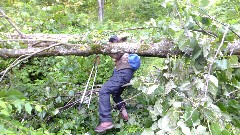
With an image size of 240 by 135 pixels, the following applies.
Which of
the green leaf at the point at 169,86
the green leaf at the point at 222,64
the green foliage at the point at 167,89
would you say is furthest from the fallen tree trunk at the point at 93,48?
the green leaf at the point at 222,64

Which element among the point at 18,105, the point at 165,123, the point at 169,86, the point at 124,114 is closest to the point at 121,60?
the point at 124,114

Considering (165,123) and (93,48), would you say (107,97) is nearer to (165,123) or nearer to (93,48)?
(93,48)

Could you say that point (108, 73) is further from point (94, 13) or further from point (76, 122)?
point (94, 13)

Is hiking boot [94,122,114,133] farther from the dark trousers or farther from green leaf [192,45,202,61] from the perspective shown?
green leaf [192,45,202,61]

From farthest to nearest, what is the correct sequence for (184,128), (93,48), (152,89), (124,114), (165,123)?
(124,114) < (93,48) < (152,89) < (165,123) < (184,128)

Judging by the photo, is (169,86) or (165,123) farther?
(169,86)

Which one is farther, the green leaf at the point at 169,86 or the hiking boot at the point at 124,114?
the hiking boot at the point at 124,114

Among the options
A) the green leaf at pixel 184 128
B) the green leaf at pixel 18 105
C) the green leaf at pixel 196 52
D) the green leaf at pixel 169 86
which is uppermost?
the green leaf at pixel 196 52

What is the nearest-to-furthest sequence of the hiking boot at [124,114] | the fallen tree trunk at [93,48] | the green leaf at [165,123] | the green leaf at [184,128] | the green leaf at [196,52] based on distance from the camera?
the green leaf at [184,128] → the green leaf at [165,123] → the green leaf at [196,52] → the fallen tree trunk at [93,48] → the hiking boot at [124,114]

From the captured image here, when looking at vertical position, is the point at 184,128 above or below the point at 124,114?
above

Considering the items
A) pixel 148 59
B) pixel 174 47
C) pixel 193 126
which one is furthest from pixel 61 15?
pixel 193 126

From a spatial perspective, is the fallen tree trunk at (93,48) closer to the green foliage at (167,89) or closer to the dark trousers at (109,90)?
the green foliage at (167,89)

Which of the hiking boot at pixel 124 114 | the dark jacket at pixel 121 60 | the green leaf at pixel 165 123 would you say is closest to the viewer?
the green leaf at pixel 165 123

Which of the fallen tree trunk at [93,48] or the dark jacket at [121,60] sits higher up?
the fallen tree trunk at [93,48]
